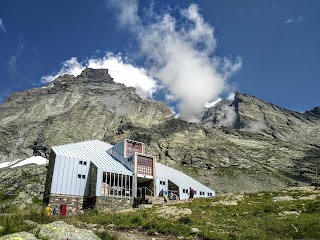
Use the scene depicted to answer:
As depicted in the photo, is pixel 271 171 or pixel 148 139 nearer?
pixel 271 171

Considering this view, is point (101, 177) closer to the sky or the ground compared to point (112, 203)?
closer to the sky

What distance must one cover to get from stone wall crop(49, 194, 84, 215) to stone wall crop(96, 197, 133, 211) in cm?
329

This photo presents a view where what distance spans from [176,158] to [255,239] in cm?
14429

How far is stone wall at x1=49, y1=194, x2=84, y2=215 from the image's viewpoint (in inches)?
1705

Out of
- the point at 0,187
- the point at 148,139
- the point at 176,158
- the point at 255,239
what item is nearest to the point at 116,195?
the point at 255,239

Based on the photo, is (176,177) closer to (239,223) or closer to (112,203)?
(112,203)

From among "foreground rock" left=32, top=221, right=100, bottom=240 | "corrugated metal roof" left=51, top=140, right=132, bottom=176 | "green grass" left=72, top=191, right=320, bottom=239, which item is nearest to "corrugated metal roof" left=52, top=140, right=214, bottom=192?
"corrugated metal roof" left=51, top=140, right=132, bottom=176

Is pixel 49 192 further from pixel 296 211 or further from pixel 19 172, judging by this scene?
pixel 19 172

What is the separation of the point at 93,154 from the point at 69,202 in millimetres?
11319

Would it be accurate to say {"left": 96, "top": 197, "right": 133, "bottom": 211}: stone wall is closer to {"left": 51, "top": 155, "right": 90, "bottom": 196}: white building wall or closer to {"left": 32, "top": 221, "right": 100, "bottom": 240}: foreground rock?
{"left": 51, "top": 155, "right": 90, "bottom": 196}: white building wall

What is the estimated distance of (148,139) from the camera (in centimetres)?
17588

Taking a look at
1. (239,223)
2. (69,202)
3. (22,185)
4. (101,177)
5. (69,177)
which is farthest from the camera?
(22,185)

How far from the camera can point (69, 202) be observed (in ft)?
147

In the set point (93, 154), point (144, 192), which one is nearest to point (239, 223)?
point (144, 192)
